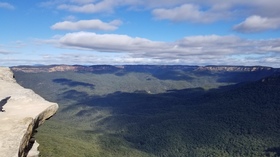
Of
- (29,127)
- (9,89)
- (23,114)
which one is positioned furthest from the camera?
(9,89)

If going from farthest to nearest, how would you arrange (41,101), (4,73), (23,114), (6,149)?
(4,73), (41,101), (23,114), (6,149)

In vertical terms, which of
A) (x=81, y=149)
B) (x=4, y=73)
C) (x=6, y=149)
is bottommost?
(x=81, y=149)

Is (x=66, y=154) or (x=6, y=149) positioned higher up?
(x=6, y=149)

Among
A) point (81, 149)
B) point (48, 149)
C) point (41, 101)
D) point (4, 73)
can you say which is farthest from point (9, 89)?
point (81, 149)

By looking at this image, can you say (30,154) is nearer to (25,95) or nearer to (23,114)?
(23,114)

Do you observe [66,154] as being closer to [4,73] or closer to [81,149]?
[81,149]

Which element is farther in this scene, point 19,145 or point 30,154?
point 30,154
